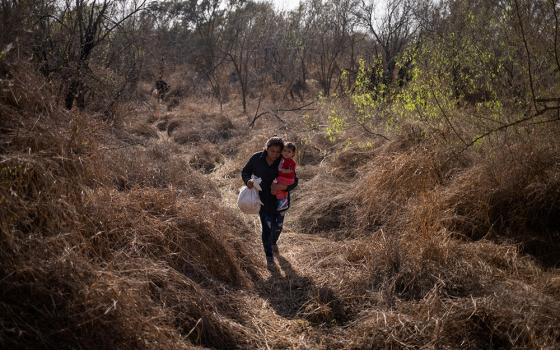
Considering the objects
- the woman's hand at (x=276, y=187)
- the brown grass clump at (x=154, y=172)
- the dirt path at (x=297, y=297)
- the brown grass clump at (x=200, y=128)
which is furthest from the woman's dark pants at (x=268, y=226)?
the brown grass clump at (x=200, y=128)

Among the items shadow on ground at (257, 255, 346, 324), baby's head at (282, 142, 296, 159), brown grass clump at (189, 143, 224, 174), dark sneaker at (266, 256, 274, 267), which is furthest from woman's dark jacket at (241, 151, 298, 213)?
brown grass clump at (189, 143, 224, 174)

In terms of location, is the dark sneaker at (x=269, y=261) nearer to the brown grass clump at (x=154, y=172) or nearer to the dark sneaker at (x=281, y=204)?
the dark sneaker at (x=281, y=204)

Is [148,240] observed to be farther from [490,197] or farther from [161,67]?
[161,67]

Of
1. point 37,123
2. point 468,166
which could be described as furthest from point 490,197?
point 37,123

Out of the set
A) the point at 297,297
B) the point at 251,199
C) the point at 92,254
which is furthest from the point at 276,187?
the point at 92,254

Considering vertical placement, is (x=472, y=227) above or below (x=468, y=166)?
below

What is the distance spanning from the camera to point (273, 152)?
15.6 feet

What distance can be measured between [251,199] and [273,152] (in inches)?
20.4

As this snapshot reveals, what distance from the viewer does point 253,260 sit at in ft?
15.7

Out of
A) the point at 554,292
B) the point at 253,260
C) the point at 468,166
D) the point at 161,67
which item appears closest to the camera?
the point at 554,292

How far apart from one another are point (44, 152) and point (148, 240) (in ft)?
3.41

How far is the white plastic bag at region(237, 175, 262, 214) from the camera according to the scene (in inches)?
186

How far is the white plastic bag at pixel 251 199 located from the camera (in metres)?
4.73

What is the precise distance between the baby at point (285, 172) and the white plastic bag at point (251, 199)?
A: 0.19 meters
